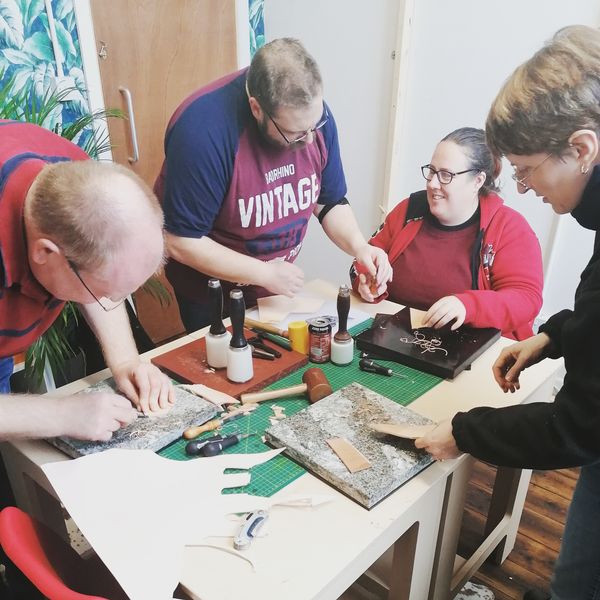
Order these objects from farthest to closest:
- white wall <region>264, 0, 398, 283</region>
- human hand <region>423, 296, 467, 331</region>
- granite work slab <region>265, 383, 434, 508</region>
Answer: white wall <region>264, 0, 398, 283</region> < human hand <region>423, 296, 467, 331</region> < granite work slab <region>265, 383, 434, 508</region>

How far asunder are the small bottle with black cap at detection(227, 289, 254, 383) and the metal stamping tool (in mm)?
410

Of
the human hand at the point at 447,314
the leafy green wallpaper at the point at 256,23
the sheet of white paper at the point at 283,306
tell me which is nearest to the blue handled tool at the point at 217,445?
the sheet of white paper at the point at 283,306

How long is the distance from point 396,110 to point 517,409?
2.25 meters

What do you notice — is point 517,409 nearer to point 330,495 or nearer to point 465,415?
point 465,415

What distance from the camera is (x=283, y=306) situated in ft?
5.51

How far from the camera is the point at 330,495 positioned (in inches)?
38.6

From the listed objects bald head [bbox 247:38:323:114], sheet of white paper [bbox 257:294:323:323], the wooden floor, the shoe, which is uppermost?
bald head [bbox 247:38:323:114]

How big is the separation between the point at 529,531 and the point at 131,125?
259cm

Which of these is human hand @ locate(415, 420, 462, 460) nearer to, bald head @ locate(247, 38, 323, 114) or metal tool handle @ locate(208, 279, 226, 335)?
metal tool handle @ locate(208, 279, 226, 335)

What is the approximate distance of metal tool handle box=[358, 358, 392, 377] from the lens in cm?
136

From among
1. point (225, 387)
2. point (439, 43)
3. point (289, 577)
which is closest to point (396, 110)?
point (439, 43)

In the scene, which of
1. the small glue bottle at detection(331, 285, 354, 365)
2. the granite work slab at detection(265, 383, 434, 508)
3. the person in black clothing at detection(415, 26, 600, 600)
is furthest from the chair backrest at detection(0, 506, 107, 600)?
the small glue bottle at detection(331, 285, 354, 365)

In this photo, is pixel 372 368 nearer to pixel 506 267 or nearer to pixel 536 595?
pixel 506 267

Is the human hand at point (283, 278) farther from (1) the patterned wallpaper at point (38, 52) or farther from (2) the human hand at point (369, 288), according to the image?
(1) the patterned wallpaper at point (38, 52)
